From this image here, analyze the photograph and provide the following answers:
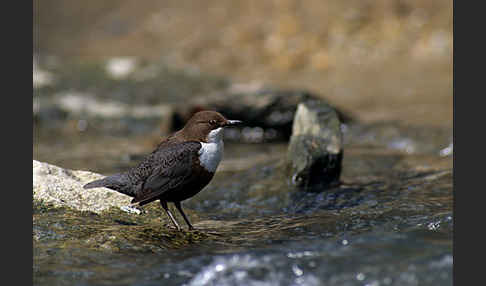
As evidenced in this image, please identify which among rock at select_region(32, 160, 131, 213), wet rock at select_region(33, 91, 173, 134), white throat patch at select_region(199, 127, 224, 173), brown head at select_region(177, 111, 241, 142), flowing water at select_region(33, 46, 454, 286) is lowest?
flowing water at select_region(33, 46, 454, 286)

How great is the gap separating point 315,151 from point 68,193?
224cm

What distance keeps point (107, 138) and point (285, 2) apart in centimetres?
595

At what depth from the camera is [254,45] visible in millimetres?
13125

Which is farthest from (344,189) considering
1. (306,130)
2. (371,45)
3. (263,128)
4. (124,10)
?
(124,10)

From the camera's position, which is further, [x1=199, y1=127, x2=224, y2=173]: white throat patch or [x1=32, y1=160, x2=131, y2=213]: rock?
[x1=32, y1=160, x2=131, y2=213]: rock

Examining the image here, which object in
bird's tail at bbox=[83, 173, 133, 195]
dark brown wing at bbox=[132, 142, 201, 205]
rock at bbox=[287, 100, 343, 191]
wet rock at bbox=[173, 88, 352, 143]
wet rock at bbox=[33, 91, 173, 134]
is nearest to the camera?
dark brown wing at bbox=[132, 142, 201, 205]

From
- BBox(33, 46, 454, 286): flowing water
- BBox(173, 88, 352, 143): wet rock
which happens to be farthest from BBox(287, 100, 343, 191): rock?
BBox(173, 88, 352, 143): wet rock

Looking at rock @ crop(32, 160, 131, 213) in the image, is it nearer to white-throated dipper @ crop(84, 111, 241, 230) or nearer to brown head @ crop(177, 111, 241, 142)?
white-throated dipper @ crop(84, 111, 241, 230)

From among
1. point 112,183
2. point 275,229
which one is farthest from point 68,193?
point 275,229

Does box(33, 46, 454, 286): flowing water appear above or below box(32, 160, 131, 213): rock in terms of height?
below

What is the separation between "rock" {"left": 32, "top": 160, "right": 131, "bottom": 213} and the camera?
174 inches

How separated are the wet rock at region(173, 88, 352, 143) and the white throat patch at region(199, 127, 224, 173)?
14.5 ft

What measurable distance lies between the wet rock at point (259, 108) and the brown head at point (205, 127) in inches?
172

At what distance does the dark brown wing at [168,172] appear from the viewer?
4113mm
